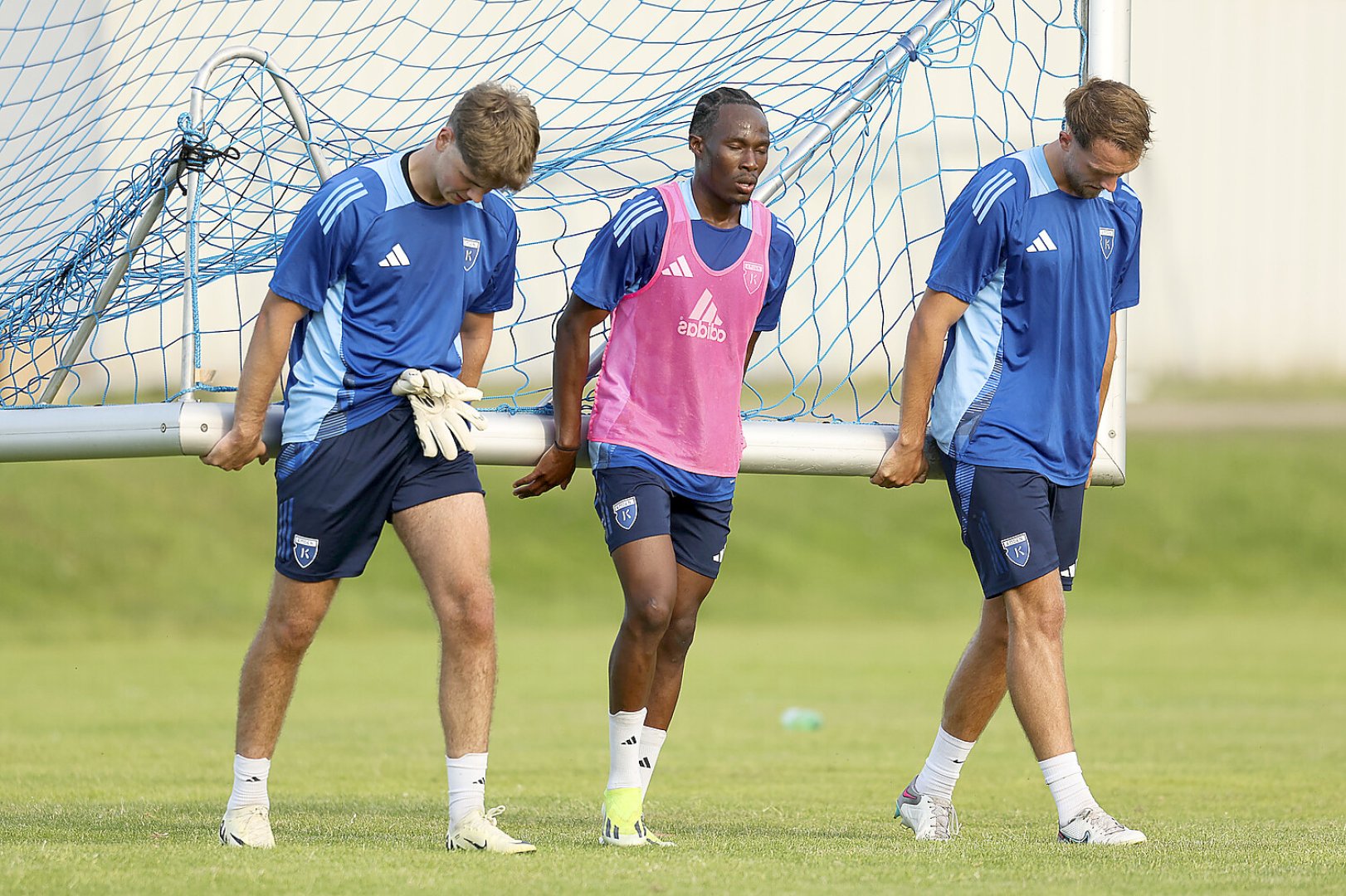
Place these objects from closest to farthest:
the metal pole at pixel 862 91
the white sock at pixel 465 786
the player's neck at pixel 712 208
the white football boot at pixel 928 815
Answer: the white sock at pixel 465 786, the player's neck at pixel 712 208, the white football boot at pixel 928 815, the metal pole at pixel 862 91

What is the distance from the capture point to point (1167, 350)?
1198 inches

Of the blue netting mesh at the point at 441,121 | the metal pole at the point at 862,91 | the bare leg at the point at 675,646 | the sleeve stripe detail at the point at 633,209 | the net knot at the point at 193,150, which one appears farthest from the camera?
the blue netting mesh at the point at 441,121

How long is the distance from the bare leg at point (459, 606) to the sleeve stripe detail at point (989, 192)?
1.97 m

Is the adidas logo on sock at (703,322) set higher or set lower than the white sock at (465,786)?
higher

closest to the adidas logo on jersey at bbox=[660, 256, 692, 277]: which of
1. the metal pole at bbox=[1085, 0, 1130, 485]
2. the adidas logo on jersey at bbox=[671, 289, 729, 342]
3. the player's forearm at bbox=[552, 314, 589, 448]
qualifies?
the adidas logo on jersey at bbox=[671, 289, 729, 342]

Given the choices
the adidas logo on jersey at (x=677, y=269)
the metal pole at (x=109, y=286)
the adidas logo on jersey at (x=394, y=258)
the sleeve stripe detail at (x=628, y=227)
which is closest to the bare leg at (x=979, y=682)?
the adidas logo on jersey at (x=677, y=269)

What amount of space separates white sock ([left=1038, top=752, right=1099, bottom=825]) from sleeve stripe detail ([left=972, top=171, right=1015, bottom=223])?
1.82 metres

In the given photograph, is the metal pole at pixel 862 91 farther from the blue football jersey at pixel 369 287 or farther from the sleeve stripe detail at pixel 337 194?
the sleeve stripe detail at pixel 337 194

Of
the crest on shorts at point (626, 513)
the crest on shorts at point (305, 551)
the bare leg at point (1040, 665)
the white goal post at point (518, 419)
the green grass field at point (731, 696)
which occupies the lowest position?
the green grass field at point (731, 696)

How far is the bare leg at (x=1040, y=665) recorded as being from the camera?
19.1 feet

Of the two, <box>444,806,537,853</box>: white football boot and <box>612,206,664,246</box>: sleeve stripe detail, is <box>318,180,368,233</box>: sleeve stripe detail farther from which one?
<box>444,806,537,853</box>: white football boot

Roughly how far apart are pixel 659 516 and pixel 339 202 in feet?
4.67

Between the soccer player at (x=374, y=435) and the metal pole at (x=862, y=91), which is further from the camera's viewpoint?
the metal pole at (x=862, y=91)

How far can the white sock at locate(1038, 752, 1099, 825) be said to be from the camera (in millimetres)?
5754
